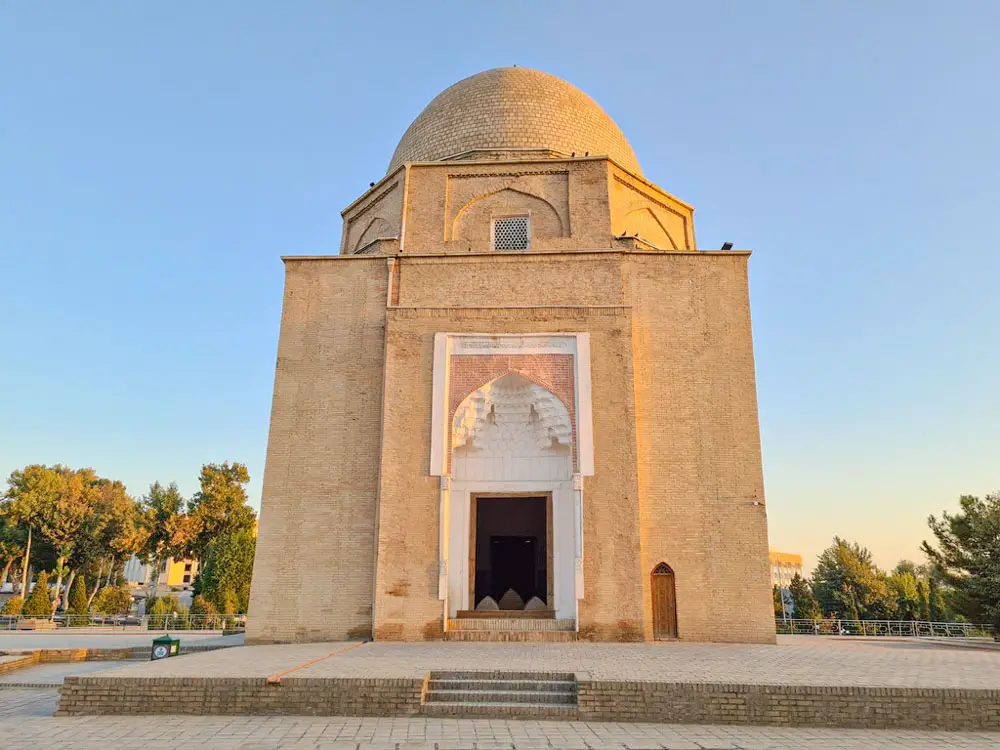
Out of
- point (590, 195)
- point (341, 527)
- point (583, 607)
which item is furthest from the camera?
point (590, 195)

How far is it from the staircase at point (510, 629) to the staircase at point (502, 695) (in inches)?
129

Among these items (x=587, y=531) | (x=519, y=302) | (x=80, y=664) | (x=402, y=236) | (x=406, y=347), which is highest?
(x=402, y=236)

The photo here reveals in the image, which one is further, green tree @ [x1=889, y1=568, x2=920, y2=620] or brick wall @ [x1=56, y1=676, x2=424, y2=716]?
green tree @ [x1=889, y1=568, x2=920, y2=620]

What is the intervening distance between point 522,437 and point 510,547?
461 centimetres

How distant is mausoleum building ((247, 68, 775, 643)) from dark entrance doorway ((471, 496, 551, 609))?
2.36m

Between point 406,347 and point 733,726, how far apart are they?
273 inches

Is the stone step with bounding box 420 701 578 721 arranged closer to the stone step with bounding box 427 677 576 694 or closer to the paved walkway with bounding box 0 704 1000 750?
the paved walkway with bounding box 0 704 1000 750

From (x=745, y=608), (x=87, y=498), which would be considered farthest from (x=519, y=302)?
(x=87, y=498)

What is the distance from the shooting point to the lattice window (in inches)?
492

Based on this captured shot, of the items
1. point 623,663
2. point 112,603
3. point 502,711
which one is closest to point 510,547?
point 623,663

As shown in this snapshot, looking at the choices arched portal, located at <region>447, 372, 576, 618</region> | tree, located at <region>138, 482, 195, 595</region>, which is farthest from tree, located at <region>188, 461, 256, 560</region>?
arched portal, located at <region>447, 372, 576, 618</region>

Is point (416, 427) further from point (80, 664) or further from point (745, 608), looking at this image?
point (80, 664)

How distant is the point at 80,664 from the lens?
33.7ft

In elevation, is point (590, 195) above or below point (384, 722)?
above
